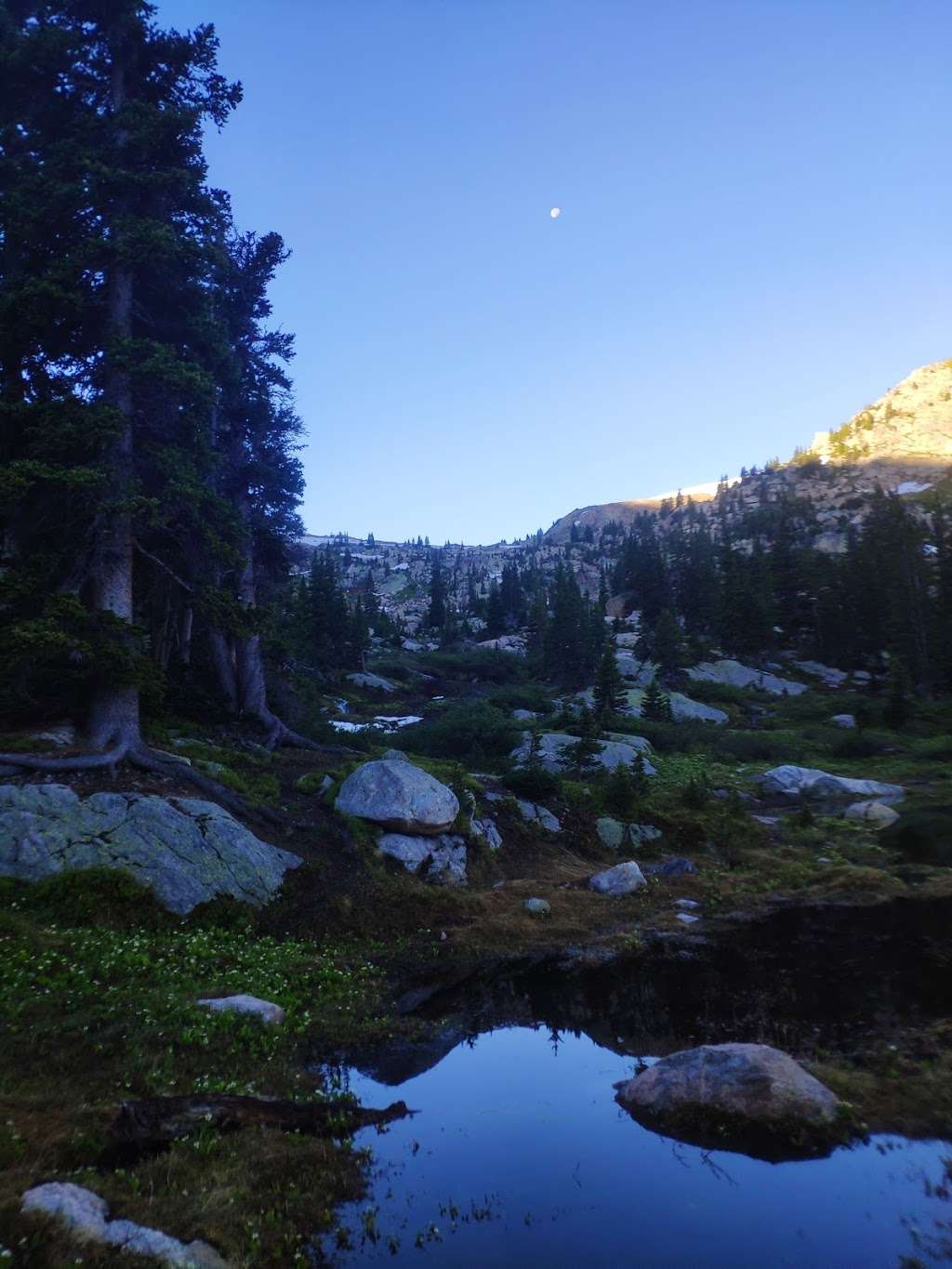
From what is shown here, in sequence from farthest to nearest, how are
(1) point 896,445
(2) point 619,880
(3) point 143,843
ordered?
(1) point 896,445, (2) point 619,880, (3) point 143,843

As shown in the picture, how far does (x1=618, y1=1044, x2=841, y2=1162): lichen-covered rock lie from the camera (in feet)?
24.5

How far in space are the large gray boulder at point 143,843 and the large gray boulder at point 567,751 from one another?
15685 millimetres

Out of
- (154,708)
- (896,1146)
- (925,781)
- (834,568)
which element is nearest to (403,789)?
(154,708)

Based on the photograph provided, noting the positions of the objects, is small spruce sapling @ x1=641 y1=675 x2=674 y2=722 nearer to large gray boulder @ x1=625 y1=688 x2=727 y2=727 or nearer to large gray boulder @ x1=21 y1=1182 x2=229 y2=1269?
large gray boulder @ x1=625 y1=688 x2=727 y2=727

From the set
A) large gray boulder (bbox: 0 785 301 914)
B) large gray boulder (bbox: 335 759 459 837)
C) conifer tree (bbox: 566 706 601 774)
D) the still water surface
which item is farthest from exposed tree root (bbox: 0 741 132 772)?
conifer tree (bbox: 566 706 601 774)

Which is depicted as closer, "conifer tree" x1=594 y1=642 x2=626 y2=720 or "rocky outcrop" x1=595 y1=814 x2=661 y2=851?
"rocky outcrop" x1=595 y1=814 x2=661 y2=851

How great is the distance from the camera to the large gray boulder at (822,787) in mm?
29642

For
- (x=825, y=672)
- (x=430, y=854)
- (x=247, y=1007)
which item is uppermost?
(x=247, y=1007)

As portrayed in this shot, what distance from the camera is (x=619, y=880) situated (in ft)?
59.0

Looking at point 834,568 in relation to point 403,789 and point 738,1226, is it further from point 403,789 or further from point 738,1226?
point 738,1226

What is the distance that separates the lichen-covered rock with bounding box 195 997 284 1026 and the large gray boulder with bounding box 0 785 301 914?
383 cm

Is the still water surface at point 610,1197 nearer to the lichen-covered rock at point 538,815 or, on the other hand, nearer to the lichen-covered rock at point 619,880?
the lichen-covered rock at point 619,880

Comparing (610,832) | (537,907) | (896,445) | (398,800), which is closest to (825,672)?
(610,832)

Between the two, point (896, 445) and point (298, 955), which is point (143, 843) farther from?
point (896, 445)
